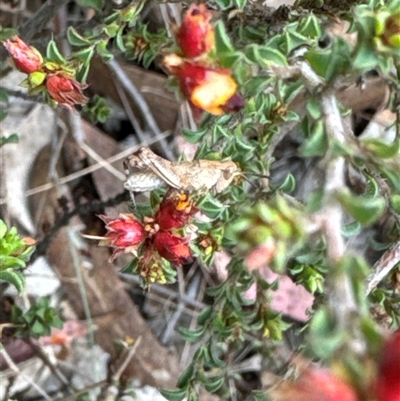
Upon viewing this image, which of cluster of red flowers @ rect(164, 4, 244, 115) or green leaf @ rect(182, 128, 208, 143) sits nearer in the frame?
cluster of red flowers @ rect(164, 4, 244, 115)

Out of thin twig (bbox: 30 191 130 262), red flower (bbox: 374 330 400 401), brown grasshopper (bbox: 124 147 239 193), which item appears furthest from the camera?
thin twig (bbox: 30 191 130 262)

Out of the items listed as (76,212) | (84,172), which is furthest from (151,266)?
(84,172)

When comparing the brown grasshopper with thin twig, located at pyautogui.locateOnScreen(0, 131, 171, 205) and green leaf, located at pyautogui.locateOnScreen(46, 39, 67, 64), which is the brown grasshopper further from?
thin twig, located at pyautogui.locateOnScreen(0, 131, 171, 205)

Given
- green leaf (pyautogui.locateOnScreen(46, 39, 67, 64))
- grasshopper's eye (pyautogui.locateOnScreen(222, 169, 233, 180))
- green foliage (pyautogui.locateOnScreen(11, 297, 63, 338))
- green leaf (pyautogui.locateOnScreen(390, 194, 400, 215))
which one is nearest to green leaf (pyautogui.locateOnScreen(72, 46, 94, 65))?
green leaf (pyautogui.locateOnScreen(46, 39, 67, 64))

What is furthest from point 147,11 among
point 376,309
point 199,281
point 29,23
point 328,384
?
point 328,384

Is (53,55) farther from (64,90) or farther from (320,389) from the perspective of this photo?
(320,389)

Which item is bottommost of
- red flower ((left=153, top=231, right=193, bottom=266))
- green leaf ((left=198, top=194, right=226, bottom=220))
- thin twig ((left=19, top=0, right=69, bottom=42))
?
thin twig ((left=19, top=0, right=69, bottom=42))
